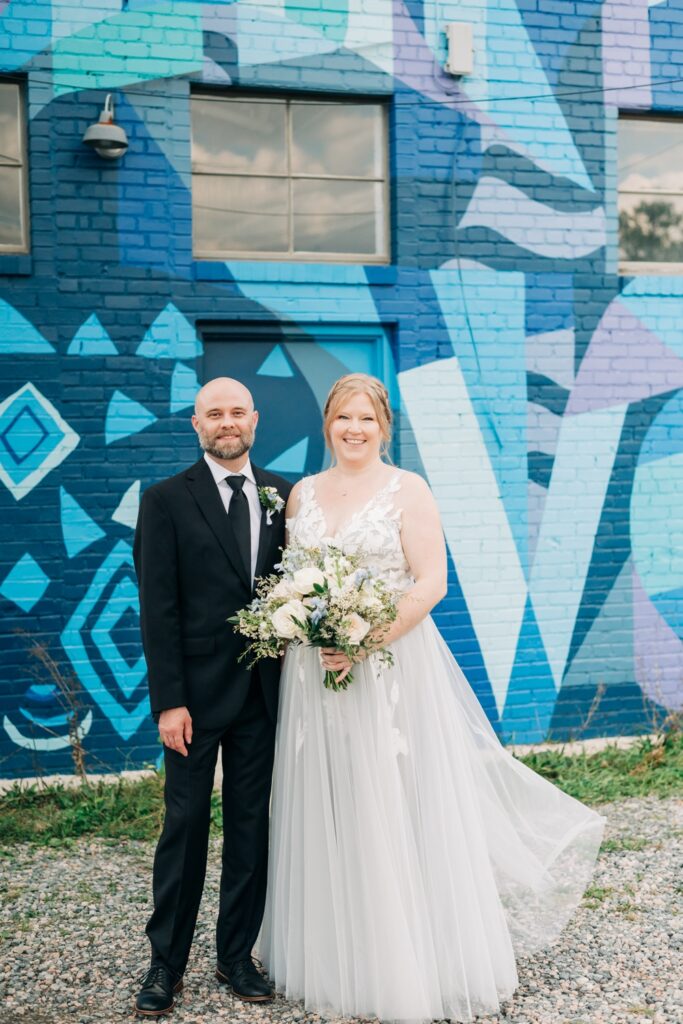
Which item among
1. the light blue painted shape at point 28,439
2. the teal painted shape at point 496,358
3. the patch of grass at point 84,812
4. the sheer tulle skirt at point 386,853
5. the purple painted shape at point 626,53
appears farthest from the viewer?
the purple painted shape at point 626,53

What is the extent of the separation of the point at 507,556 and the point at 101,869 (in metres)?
3.33

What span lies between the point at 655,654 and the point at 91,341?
429 centimetres

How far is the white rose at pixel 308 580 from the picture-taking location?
368 cm

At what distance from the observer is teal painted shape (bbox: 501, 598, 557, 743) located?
24.6 feet

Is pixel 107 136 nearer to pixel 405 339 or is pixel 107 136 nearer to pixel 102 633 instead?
A: pixel 405 339

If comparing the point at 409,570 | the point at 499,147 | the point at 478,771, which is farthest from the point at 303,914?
the point at 499,147

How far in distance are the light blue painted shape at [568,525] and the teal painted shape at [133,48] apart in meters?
3.35

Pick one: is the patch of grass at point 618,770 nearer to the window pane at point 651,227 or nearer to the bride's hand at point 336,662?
the bride's hand at point 336,662

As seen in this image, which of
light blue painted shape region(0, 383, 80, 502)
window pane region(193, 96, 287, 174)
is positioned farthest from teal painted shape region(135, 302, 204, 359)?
window pane region(193, 96, 287, 174)

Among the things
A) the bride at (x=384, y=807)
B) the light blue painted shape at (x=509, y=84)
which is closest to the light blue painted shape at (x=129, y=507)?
the bride at (x=384, y=807)

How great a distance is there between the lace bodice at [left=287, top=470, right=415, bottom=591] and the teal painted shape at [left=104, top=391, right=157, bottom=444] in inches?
116

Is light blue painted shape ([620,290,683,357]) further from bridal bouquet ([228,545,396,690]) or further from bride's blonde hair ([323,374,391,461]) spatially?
bridal bouquet ([228,545,396,690])

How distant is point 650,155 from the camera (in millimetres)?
7918

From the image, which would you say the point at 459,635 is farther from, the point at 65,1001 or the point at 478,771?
the point at 65,1001
